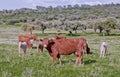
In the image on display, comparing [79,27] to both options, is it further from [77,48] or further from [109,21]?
[77,48]

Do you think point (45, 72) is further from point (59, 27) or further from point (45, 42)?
point (59, 27)

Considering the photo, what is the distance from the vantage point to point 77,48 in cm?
2070

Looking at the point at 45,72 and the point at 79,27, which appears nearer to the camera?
the point at 45,72

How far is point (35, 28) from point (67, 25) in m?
14.9

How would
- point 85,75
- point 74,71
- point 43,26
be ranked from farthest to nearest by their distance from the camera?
point 43,26 → point 74,71 → point 85,75

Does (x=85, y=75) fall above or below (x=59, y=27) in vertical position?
above

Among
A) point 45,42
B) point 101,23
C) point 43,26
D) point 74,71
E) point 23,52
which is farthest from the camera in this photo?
point 43,26

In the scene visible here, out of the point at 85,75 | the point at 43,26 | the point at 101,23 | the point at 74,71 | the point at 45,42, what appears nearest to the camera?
the point at 85,75

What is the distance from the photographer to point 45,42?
19.7 metres

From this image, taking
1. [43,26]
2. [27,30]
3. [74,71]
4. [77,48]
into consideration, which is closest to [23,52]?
[77,48]

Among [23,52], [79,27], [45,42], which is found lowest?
[79,27]


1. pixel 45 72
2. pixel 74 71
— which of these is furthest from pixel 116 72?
pixel 45 72

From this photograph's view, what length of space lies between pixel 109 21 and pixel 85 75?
105374 mm

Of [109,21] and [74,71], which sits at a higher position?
[74,71]
